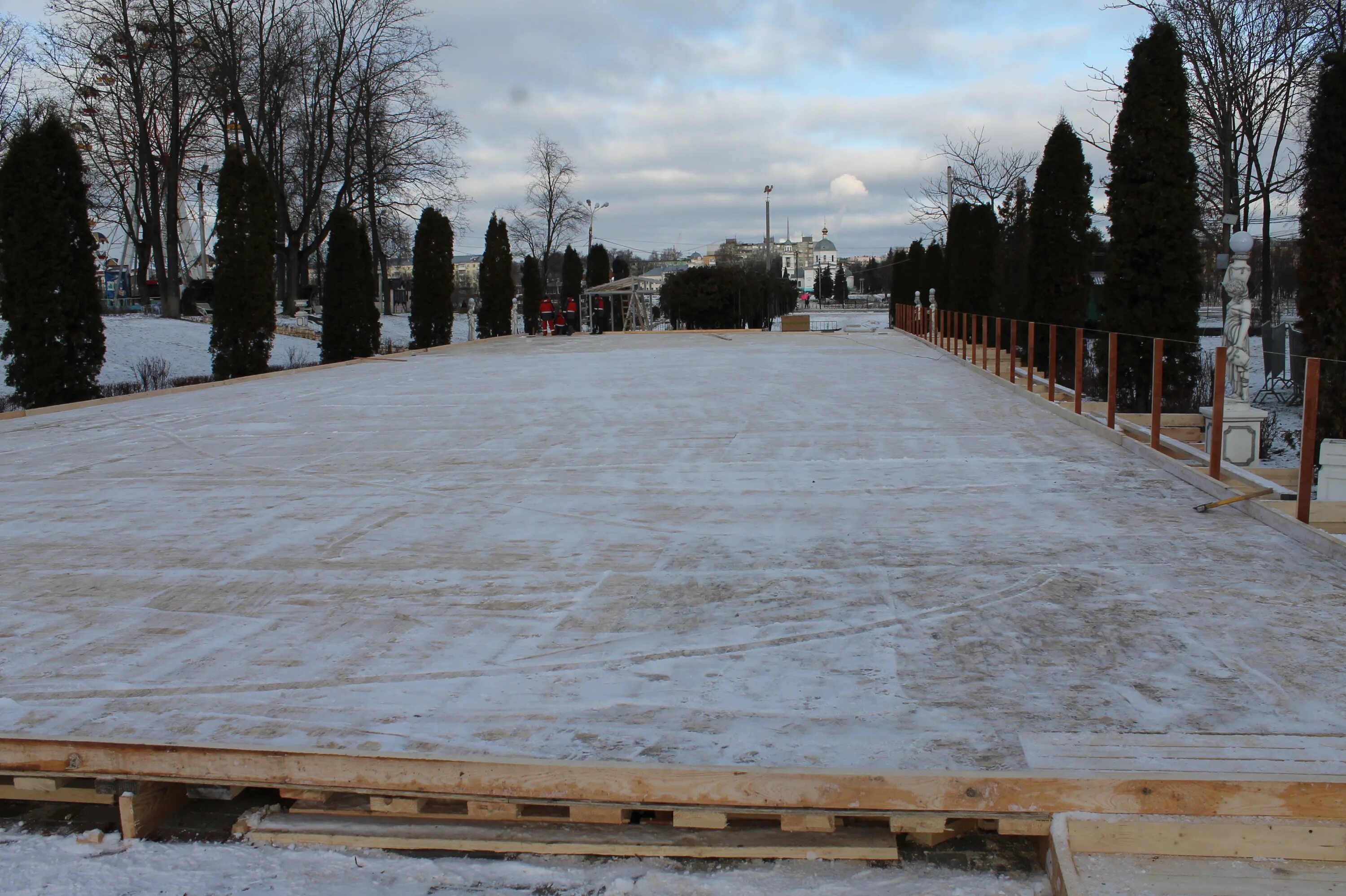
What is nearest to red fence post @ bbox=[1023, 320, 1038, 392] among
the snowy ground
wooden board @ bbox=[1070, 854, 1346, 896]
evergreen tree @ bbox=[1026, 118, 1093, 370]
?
evergreen tree @ bbox=[1026, 118, 1093, 370]

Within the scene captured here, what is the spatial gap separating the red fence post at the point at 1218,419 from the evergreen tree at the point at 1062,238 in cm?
1161

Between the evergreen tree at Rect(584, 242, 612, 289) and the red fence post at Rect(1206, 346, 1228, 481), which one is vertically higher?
the evergreen tree at Rect(584, 242, 612, 289)

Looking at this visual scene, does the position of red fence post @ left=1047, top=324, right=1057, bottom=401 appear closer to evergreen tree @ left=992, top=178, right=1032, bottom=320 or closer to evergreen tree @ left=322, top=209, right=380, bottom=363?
evergreen tree @ left=992, top=178, right=1032, bottom=320

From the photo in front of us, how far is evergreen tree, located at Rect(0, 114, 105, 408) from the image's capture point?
1398cm

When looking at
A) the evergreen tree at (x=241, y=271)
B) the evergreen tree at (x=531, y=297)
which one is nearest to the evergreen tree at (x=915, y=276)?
the evergreen tree at (x=531, y=297)

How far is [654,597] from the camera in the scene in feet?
16.9

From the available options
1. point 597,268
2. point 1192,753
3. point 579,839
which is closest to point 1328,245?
point 1192,753

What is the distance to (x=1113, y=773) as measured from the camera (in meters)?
3.01

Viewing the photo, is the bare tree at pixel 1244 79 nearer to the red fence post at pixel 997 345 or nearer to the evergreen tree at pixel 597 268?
the red fence post at pixel 997 345

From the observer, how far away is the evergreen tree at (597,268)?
44.7 metres

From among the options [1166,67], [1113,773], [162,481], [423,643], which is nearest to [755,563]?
[423,643]

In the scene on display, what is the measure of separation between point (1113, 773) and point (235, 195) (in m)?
18.2

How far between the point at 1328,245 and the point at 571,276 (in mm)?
31214

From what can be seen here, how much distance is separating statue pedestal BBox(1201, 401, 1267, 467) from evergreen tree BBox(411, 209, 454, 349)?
20.8 meters
